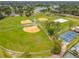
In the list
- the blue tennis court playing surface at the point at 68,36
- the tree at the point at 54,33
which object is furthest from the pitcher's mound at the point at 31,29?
the blue tennis court playing surface at the point at 68,36

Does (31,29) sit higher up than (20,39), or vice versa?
(31,29)

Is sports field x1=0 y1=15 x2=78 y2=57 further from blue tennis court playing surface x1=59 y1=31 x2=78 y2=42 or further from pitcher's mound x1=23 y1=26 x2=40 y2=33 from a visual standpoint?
blue tennis court playing surface x1=59 y1=31 x2=78 y2=42

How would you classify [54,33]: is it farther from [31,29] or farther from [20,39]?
[20,39]

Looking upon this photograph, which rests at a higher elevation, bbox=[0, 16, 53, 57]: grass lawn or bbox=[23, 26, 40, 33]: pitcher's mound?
bbox=[23, 26, 40, 33]: pitcher's mound

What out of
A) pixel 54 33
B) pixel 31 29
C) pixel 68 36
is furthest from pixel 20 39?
pixel 68 36

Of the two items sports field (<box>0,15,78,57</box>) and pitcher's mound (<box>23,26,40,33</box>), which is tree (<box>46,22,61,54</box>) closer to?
sports field (<box>0,15,78,57</box>)

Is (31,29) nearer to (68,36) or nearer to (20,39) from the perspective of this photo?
(20,39)

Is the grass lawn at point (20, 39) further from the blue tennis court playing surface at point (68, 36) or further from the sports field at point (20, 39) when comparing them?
the blue tennis court playing surface at point (68, 36)

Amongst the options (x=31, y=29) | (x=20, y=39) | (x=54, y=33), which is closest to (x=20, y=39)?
(x=20, y=39)

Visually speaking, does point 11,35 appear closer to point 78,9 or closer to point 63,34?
point 63,34

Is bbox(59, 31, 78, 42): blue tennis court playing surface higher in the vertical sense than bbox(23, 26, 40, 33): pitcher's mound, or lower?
lower

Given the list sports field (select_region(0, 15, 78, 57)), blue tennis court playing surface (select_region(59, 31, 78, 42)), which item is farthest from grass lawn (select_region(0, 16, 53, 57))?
blue tennis court playing surface (select_region(59, 31, 78, 42))
